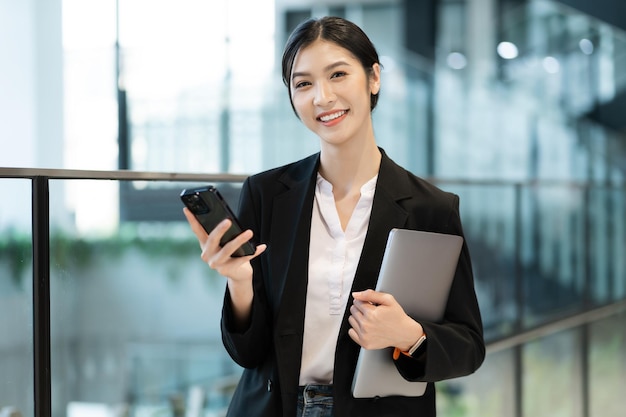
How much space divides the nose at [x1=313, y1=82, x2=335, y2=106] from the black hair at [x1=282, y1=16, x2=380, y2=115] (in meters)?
0.08

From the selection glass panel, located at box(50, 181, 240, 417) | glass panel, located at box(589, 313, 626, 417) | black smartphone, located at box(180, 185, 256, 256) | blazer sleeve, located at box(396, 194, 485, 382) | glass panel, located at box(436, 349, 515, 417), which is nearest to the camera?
black smartphone, located at box(180, 185, 256, 256)

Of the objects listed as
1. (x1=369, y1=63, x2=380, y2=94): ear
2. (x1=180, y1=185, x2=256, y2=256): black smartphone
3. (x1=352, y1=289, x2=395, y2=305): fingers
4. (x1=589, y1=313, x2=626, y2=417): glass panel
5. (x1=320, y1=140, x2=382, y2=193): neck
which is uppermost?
(x1=369, y1=63, x2=380, y2=94): ear

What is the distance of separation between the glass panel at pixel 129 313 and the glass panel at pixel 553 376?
1851 millimetres

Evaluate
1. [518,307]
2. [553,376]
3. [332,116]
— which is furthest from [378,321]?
[553,376]

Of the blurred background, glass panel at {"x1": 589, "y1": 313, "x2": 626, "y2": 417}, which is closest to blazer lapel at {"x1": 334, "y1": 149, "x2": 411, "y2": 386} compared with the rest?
the blurred background

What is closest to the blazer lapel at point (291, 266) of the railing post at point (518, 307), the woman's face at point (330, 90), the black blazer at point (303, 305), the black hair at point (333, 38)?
the black blazer at point (303, 305)

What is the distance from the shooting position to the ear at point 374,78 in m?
1.62

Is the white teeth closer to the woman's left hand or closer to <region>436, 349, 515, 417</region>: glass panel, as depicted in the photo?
the woman's left hand

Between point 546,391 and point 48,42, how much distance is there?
4.61m

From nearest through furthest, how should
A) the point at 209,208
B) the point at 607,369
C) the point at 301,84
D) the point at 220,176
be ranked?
the point at 209,208
the point at 301,84
the point at 220,176
the point at 607,369

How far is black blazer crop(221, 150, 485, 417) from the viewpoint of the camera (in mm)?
1497

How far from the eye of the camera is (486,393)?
3.98 m

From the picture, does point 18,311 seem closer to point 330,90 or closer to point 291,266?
point 291,266

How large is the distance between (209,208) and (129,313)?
3.88 ft
